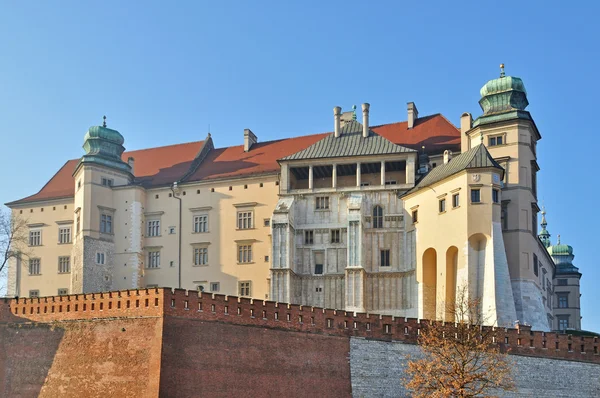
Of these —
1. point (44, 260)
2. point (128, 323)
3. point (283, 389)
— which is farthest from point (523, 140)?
point (44, 260)

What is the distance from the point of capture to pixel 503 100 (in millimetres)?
63125

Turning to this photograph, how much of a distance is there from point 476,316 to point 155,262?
26978 mm

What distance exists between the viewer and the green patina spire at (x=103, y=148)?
72250 millimetres

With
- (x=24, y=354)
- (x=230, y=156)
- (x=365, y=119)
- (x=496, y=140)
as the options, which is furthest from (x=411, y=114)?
(x=24, y=354)

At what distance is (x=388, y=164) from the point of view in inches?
2601

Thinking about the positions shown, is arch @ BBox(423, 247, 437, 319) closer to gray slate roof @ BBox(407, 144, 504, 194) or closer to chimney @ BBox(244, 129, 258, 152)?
gray slate roof @ BBox(407, 144, 504, 194)

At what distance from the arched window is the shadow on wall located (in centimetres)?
2496

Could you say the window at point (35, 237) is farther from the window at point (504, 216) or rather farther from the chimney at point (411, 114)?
the window at point (504, 216)

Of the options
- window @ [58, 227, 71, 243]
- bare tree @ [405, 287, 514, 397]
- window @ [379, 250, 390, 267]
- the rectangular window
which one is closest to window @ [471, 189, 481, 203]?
the rectangular window

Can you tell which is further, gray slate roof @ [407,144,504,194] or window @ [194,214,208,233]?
window @ [194,214,208,233]

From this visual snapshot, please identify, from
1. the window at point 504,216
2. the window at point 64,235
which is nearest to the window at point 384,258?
the window at point 504,216

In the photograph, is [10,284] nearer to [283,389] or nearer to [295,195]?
[295,195]

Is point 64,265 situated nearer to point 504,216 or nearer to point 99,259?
point 99,259

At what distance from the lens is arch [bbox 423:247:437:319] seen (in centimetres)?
5978
